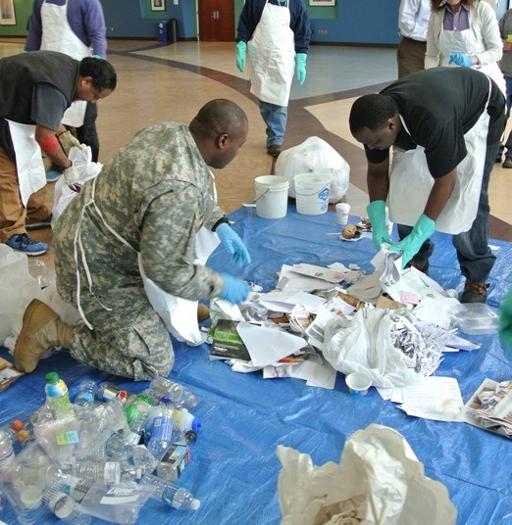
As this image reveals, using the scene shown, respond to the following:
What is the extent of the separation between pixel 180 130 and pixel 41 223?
2.06 meters

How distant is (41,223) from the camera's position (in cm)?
351

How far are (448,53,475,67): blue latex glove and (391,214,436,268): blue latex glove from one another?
1643mm

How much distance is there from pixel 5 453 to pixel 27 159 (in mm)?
1796

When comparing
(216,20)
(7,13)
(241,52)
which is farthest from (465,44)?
(7,13)

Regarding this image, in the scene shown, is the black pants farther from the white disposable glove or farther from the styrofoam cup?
the styrofoam cup

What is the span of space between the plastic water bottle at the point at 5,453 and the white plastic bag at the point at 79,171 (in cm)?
138

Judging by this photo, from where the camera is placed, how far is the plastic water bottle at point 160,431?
5.83 ft

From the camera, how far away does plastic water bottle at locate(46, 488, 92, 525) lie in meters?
1.56

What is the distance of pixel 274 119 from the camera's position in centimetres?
477

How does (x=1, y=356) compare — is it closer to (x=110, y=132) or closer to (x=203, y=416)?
(x=203, y=416)

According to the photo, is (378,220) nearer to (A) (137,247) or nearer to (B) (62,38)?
(A) (137,247)

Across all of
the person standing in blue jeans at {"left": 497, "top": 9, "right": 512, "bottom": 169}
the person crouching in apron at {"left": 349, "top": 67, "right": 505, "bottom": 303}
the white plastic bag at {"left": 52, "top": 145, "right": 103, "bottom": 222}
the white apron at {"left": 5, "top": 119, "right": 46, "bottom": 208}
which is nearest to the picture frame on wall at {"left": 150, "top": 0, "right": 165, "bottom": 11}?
the person standing in blue jeans at {"left": 497, "top": 9, "right": 512, "bottom": 169}

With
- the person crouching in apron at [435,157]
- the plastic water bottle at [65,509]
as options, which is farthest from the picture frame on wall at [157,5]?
the plastic water bottle at [65,509]

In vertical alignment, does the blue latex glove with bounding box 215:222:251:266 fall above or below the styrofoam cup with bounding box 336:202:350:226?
above
